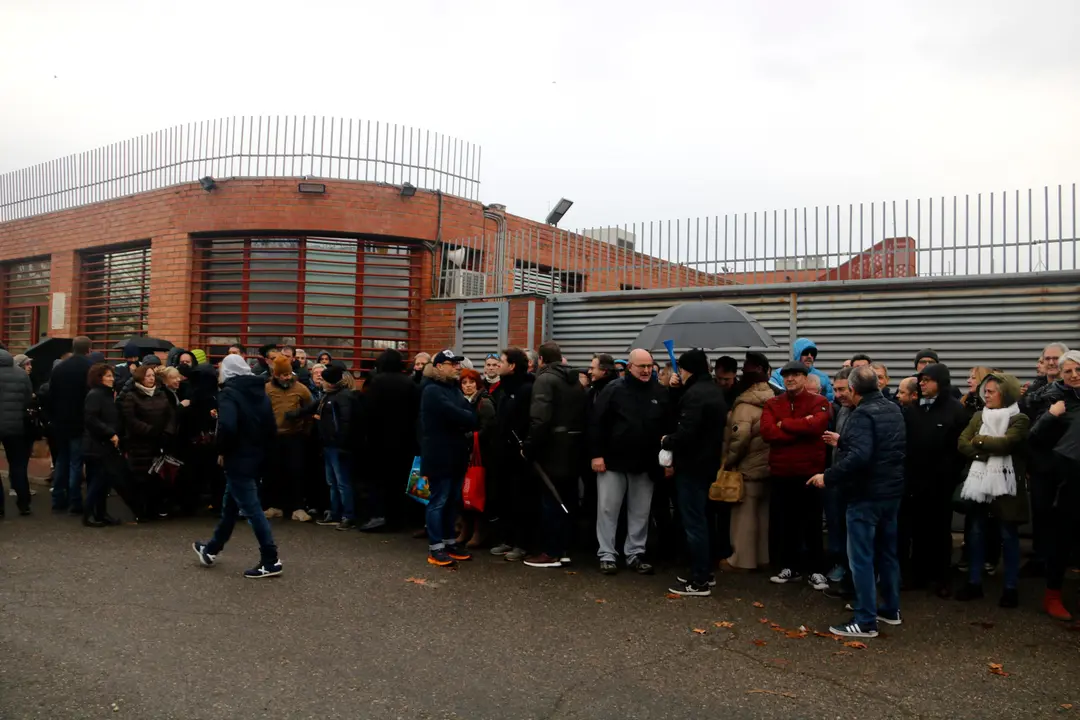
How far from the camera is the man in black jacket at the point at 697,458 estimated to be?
22.7 feet

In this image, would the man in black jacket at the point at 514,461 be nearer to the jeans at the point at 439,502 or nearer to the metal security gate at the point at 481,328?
the jeans at the point at 439,502

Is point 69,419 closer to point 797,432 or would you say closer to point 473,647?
point 473,647

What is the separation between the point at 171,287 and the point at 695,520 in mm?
11744

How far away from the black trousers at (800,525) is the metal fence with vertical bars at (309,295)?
905 centimetres

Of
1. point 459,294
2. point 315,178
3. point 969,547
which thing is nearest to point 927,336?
point 969,547

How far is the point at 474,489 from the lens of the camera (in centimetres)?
838

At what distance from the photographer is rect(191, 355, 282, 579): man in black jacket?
23.3 ft

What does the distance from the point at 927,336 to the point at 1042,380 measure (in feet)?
10.4

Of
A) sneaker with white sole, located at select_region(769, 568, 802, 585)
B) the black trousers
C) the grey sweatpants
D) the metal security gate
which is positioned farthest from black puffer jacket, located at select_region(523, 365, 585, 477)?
the metal security gate

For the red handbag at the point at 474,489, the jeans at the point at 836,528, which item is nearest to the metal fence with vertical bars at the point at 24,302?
the red handbag at the point at 474,489

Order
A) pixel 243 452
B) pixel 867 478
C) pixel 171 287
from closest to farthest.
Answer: pixel 867 478
pixel 243 452
pixel 171 287

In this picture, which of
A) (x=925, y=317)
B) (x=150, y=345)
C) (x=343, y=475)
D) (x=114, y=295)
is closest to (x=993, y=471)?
(x=925, y=317)

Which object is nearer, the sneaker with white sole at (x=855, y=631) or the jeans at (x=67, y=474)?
the sneaker with white sole at (x=855, y=631)

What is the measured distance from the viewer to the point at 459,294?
14812mm
